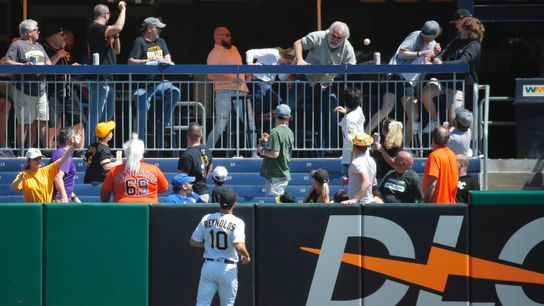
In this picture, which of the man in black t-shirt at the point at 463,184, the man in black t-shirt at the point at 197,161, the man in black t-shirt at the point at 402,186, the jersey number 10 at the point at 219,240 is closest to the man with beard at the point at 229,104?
the man in black t-shirt at the point at 197,161

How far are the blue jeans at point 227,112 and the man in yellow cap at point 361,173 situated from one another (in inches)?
102

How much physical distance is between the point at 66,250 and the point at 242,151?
3873 millimetres

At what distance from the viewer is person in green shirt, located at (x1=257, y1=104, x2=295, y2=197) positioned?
552 inches

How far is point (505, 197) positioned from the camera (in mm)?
12148

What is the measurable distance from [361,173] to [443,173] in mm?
Result: 860

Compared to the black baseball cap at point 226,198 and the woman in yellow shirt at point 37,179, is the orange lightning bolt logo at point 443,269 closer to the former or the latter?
the black baseball cap at point 226,198

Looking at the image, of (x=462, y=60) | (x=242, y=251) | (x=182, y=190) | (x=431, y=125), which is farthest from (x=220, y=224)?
(x=462, y=60)

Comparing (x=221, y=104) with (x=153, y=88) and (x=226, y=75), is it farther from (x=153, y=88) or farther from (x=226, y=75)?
(x=153, y=88)

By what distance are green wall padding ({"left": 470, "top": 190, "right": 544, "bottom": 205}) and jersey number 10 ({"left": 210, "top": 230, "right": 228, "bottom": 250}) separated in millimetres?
2568

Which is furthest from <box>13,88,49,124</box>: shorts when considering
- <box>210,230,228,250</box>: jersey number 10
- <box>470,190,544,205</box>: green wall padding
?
<box>470,190,544,205</box>: green wall padding

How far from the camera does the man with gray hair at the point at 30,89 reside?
15.1 metres

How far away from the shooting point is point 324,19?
1911 centimetres

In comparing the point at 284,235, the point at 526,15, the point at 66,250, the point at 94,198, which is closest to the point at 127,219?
the point at 66,250

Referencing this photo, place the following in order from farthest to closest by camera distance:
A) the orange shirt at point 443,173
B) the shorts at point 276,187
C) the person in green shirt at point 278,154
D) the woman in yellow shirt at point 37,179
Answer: the shorts at point 276,187 → the person in green shirt at point 278,154 → the woman in yellow shirt at point 37,179 → the orange shirt at point 443,173
